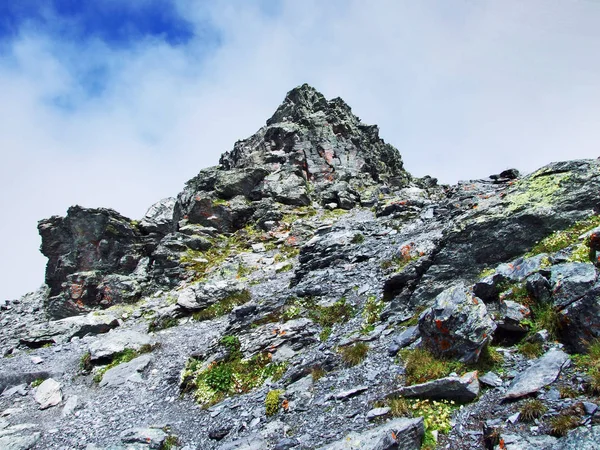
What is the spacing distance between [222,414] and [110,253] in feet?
133

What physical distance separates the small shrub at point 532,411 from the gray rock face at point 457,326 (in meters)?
1.78

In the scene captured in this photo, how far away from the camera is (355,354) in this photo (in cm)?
1164

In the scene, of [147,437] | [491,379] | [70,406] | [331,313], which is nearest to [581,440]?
[491,379]

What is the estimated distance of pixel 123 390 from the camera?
1617cm

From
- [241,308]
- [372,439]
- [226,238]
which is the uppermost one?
[226,238]

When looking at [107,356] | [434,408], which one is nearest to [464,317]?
[434,408]

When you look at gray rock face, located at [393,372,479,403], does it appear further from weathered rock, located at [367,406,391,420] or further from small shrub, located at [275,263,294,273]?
small shrub, located at [275,263,294,273]

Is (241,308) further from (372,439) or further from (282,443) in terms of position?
(372,439)

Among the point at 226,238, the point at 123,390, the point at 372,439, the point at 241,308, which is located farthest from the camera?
the point at 226,238

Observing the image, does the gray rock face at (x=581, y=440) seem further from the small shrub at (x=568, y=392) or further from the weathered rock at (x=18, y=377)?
the weathered rock at (x=18, y=377)

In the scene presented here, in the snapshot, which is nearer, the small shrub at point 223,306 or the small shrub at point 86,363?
the small shrub at point 86,363

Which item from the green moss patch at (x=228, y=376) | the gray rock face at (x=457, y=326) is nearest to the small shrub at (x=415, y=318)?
the gray rock face at (x=457, y=326)

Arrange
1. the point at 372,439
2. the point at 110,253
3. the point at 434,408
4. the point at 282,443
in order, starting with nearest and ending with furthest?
the point at 372,439 → the point at 434,408 → the point at 282,443 → the point at 110,253

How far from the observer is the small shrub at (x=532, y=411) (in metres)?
6.77
